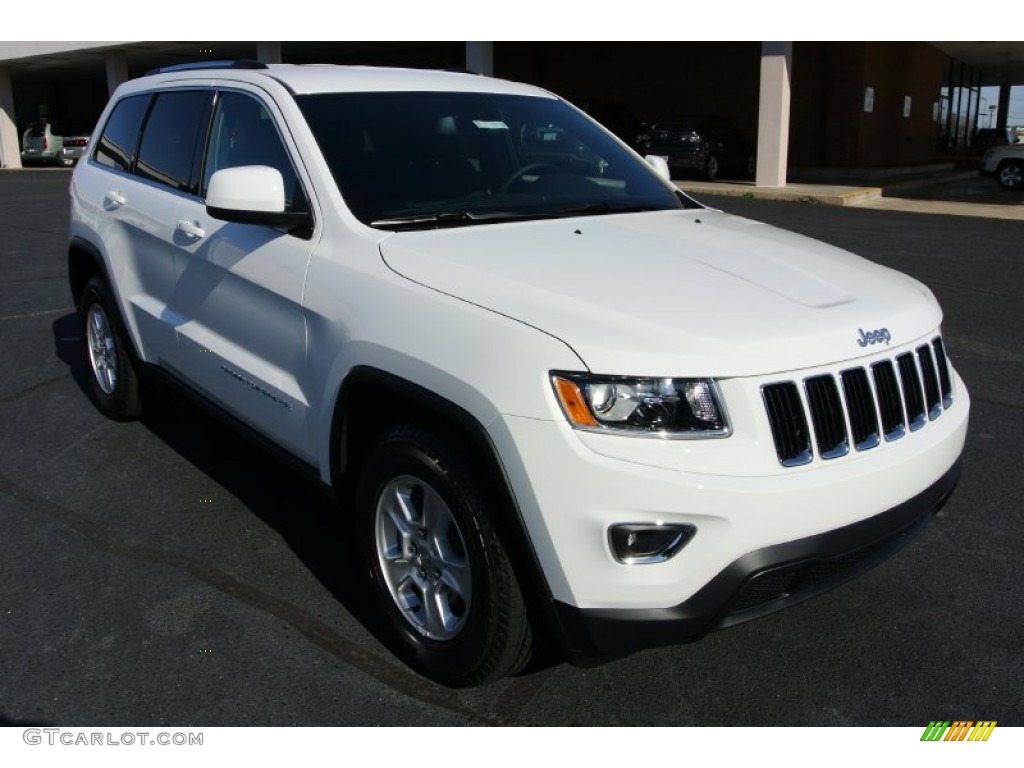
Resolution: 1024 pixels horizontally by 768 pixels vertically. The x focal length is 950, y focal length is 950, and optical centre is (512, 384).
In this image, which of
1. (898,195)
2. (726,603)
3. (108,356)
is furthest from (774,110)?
(726,603)

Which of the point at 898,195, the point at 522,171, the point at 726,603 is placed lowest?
the point at 898,195

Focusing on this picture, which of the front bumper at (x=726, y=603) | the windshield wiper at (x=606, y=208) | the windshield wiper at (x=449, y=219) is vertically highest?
the windshield wiper at (x=449, y=219)

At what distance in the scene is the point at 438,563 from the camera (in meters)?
2.90

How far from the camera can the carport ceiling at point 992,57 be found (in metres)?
25.5

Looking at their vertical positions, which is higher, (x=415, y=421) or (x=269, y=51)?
(x=269, y=51)

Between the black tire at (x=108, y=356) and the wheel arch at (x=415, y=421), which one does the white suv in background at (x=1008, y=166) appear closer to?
the black tire at (x=108, y=356)

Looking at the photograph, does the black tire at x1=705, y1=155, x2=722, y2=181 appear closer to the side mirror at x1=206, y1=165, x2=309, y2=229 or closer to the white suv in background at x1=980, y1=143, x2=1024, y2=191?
the white suv in background at x1=980, y1=143, x2=1024, y2=191

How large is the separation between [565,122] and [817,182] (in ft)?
61.1

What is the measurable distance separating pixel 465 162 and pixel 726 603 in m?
2.09

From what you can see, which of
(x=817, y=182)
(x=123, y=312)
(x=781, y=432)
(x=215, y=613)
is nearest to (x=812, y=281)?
(x=781, y=432)

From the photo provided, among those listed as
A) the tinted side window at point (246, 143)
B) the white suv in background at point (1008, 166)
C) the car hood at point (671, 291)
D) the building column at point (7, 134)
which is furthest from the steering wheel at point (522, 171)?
the building column at point (7, 134)

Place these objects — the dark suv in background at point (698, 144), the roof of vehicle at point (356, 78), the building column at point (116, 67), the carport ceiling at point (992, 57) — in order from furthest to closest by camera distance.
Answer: the building column at point (116, 67)
the carport ceiling at point (992, 57)
the dark suv in background at point (698, 144)
the roof of vehicle at point (356, 78)

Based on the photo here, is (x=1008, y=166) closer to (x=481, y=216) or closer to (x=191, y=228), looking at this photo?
(x=481, y=216)

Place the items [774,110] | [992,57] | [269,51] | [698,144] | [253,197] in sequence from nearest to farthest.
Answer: [253,197], [774,110], [698,144], [269,51], [992,57]
